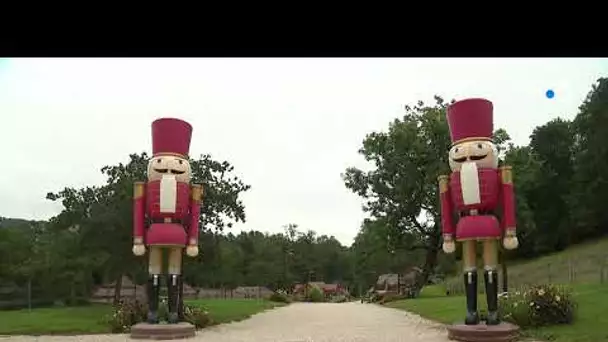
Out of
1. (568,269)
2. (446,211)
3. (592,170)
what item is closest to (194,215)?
(446,211)

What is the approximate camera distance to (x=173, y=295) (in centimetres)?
1211

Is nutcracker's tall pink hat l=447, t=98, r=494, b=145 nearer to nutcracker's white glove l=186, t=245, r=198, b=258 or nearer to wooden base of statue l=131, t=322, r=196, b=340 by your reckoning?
nutcracker's white glove l=186, t=245, r=198, b=258

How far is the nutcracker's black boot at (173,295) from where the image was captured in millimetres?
11939

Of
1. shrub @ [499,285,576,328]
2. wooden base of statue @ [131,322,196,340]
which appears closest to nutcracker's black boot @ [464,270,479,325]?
shrub @ [499,285,576,328]

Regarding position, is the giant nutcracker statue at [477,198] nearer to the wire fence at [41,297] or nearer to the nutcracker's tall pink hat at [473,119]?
the nutcracker's tall pink hat at [473,119]

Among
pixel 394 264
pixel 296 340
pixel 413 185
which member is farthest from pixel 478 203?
pixel 394 264

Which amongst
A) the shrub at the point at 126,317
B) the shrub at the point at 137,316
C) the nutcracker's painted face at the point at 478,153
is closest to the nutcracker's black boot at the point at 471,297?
the nutcracker's painted face at the point at 478,153

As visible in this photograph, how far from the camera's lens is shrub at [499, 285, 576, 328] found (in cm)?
1138

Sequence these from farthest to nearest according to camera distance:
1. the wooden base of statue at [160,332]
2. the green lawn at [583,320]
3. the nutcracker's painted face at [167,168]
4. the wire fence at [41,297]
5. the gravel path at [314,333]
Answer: the wire fence at [41,297], the nutcracker's painted face at [167,168], the wooden base of statue at [160,332], the gravel path at [314,333], the green lawn at [583,320]

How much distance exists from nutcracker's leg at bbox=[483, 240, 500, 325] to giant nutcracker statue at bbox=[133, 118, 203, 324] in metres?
5.36

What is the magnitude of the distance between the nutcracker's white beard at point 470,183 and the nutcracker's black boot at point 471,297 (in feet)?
4.12
